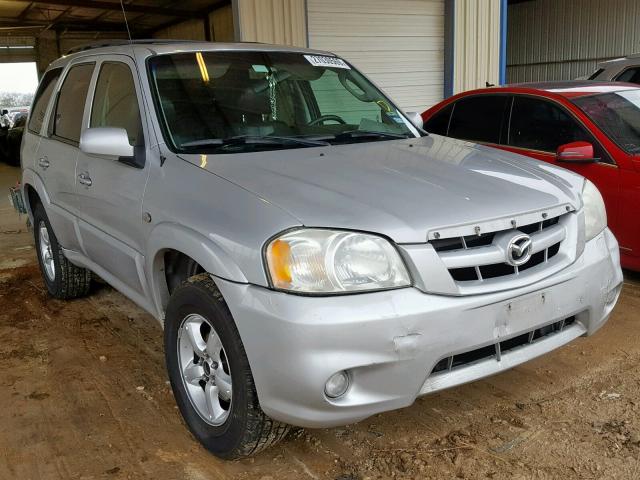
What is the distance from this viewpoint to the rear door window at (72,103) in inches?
159

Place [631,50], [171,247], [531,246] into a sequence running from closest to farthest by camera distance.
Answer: [531,246] → [171,247] → [631,50]

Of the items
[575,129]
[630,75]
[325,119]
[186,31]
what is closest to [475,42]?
[630,75]

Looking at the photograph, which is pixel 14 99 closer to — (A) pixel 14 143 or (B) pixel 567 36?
(A) pixel 14 143

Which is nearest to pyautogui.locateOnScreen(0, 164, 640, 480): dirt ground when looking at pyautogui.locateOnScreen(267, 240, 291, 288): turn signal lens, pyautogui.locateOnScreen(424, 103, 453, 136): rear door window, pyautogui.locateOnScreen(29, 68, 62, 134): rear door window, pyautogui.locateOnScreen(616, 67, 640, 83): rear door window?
pyautogui.locateOnScreen(267, 240, 291, 288): turn signal lens

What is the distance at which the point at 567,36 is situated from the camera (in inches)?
830

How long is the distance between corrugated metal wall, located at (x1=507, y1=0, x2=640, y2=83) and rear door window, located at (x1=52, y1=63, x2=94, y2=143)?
1898 cm

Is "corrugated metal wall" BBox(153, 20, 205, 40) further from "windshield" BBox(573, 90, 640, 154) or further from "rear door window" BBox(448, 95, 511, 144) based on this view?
"windshield" BBox(573, 90, 640, 154)

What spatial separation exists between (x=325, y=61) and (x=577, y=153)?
2025 mm

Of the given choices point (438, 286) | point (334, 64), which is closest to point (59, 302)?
point (334, 64)

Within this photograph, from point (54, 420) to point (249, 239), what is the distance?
161cm

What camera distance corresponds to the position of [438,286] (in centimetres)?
228

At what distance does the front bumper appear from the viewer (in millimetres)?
2166

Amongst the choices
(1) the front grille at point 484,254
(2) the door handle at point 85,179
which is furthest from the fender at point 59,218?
(1) the front grille at point 484,254

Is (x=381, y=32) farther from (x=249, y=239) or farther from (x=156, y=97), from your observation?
(x=249, y=239)
